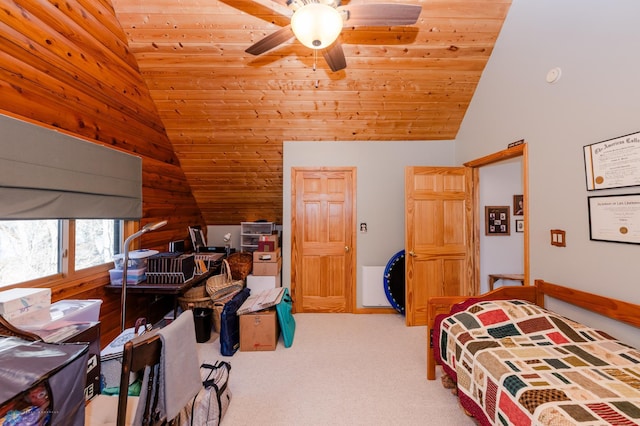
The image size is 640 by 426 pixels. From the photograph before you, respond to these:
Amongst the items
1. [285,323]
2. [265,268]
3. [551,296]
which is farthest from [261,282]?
[551,296]

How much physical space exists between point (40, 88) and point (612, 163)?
3903 millimetres

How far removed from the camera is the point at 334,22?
1447 mm

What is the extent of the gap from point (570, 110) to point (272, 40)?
7.35ft

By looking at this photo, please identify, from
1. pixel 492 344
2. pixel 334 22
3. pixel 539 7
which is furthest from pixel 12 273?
pixel 539 7

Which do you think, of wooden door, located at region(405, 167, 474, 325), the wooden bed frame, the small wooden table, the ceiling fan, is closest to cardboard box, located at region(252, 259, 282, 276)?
wooden door, located at region(405, 167, 474, 325)

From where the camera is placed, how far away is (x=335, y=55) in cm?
187

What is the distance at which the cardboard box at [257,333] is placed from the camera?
2.79 meters

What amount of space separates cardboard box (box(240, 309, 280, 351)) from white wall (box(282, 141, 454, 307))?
40.7 inches

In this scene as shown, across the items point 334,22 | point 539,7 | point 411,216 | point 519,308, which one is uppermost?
point 539,7

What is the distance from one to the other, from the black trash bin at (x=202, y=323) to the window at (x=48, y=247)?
112cm

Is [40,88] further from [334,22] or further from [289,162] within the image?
[289,162]

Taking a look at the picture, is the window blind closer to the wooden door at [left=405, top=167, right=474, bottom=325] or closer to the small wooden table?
the wooden door at [left=405, top=167, right=474, bottom=325]

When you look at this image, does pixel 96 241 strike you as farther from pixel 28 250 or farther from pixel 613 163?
pixel 613 163

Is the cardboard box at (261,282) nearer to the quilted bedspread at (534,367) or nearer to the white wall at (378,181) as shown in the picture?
the white wall at (378,181)
